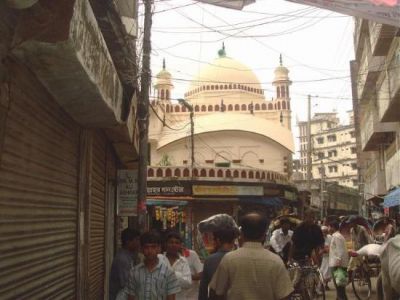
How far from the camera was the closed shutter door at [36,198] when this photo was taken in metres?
3.89

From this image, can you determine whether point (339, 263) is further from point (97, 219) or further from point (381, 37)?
point (381, 37)

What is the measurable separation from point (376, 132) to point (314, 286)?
49.8 feet

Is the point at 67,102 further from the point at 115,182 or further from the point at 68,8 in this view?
the point at 115,182

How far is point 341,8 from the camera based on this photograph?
5.14 m

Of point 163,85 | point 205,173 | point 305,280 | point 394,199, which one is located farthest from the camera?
point 163,85

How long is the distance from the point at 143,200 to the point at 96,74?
4.89m

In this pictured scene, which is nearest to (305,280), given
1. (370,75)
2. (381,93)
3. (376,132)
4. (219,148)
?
(381,93)

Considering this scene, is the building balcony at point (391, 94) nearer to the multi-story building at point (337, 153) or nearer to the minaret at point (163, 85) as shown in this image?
the minaret at point (163, 85)

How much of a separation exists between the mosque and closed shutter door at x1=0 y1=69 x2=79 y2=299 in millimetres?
11946

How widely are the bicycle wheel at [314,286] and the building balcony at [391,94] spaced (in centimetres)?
867

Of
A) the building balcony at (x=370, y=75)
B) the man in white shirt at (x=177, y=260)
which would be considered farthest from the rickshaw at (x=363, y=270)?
the building balcony at (x=370, y=75)

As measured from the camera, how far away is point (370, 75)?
72.7 feet

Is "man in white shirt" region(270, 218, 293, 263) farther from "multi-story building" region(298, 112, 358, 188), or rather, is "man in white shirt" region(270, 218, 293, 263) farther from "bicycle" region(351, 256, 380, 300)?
"multi-story building" region(298, 112, 358, 188)

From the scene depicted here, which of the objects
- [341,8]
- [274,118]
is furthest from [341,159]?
[341,8]
